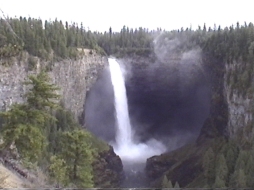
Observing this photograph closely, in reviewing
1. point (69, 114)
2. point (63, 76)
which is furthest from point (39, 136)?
point (63, 76)

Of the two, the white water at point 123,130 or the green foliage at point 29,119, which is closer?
the green foliage at point 29,119

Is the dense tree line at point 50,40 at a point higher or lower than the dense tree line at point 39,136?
higher

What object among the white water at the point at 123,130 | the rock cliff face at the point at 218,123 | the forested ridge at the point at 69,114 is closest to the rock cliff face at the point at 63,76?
the forested ridge at the point at 69,114

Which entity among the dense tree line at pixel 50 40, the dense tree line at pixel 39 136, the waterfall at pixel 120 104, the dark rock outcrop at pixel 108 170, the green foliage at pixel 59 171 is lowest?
the dark rock outcrop at pixel 108 170

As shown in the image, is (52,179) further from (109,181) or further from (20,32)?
(20,32)

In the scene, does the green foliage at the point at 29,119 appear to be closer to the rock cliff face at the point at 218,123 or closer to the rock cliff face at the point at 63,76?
the rock cliff face at the point at 63,76

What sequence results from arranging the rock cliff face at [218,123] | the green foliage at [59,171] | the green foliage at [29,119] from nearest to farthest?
the green foliage at [29,119], the green foliage at [59,171], the rock cliff face at [218,123]

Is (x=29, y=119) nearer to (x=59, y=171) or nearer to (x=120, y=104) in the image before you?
(x=59, y=171)
